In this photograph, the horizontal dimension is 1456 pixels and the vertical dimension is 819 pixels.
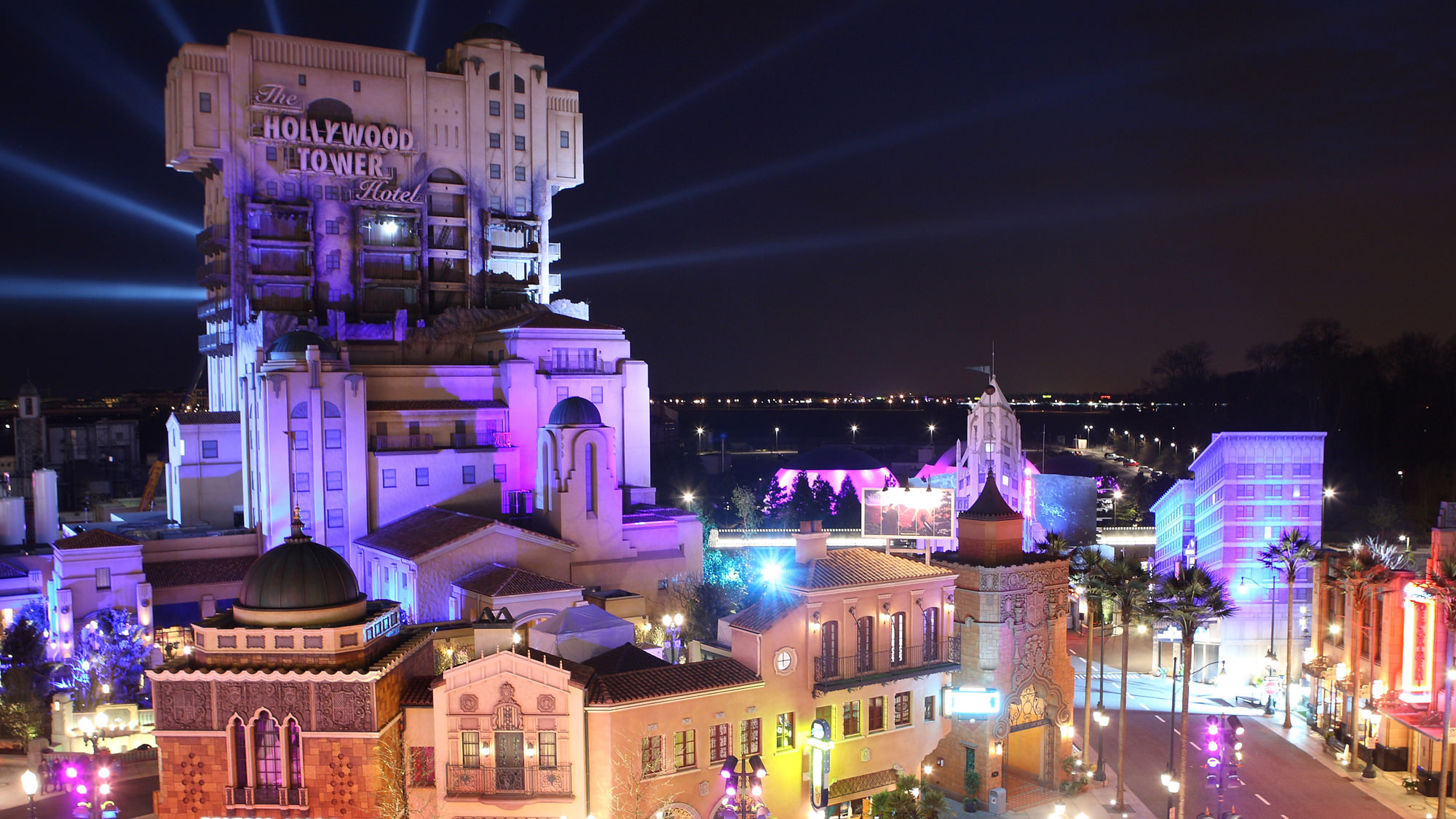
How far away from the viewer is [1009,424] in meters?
57.3

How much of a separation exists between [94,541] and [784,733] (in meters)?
32.8

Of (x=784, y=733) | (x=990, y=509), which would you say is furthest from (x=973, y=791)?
(x=990, y=509)

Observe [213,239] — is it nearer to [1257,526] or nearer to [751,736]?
[751,736]

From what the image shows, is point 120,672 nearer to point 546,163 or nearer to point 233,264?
point 233,264

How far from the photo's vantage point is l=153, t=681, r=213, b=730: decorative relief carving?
26031 mm

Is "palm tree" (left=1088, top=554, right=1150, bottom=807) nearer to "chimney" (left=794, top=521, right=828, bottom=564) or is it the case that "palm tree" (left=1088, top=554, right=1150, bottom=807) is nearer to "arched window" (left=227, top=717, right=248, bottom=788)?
"chimney" (left=794, top=521, right=828, bottom=564)

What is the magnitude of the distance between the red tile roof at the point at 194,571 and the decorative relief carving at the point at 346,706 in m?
24.3

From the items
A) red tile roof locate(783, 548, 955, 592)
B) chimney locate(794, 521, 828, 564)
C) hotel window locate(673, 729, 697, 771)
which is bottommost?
hotel window locate(673, 729, 697, 771)

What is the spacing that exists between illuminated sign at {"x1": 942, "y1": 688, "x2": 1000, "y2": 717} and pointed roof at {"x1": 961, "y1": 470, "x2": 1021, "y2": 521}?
5.91 metres

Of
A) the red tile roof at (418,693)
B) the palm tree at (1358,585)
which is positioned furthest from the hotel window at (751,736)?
the palm tree at (1358,585)

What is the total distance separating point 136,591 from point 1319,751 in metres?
50.8

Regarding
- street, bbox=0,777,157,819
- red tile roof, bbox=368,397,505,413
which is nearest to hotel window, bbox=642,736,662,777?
street, bbox=0,777,157,819

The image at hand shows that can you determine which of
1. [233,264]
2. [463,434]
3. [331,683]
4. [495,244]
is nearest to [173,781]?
[331,683]

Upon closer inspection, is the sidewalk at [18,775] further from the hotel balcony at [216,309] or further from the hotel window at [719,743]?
the hotel balcony at [216,309]
